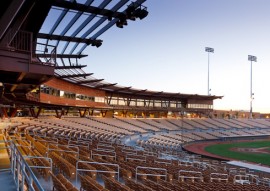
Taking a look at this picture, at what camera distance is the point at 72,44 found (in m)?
15.3

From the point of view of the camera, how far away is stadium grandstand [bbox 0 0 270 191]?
870 centimetres

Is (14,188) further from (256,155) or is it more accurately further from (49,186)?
(256,155)

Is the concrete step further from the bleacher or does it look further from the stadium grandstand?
the bleacher

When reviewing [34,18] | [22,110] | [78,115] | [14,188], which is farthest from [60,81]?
[14,188]

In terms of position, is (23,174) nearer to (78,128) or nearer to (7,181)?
(7,181)

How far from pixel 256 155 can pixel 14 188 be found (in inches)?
1590

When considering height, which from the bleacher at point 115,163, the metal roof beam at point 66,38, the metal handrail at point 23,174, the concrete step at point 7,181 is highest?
the metal roof beam at point 66,38

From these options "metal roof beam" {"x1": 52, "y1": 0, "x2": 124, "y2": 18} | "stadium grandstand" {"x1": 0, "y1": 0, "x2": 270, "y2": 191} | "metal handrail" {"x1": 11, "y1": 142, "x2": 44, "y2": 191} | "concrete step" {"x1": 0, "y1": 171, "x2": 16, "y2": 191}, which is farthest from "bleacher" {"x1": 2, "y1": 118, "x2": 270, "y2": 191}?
"metal roof beam" {"x1": 52, "y1": 0, "x2": 124, "y2": 18}

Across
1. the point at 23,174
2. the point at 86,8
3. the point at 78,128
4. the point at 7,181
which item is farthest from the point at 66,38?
the point at 78,128

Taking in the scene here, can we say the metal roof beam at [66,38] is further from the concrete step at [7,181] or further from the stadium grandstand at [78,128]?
the concrete step at [7,181]

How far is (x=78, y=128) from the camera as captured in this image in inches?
1325

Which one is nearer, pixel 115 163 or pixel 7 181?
pixel 7 181

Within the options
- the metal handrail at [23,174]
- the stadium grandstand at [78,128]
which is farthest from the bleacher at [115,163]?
the metal handrail at [23,174]

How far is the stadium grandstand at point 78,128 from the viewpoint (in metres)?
8.70
